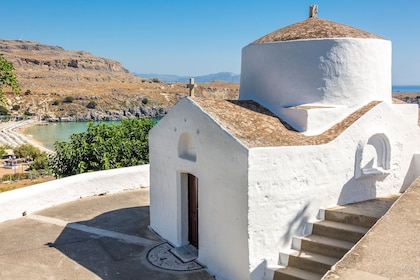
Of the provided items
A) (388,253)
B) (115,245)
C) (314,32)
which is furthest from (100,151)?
(388,253)

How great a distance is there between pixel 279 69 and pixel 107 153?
30.0ft

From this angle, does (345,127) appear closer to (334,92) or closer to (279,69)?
(334,92)

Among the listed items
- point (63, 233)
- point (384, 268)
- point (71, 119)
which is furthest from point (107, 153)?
point (71, 119)

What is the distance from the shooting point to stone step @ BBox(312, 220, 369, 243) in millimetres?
7062

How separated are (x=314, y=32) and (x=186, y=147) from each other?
13.0 feet

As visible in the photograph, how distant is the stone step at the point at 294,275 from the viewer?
6766 mm

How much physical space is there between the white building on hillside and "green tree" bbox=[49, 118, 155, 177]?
6.42 meters

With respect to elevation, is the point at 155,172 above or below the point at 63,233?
above

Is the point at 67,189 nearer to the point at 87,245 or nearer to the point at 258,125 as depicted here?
the point at 87,245

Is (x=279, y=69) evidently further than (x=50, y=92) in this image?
No

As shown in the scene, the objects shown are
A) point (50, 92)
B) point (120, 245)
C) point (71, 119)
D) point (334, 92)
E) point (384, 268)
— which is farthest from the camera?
point (50, 92)

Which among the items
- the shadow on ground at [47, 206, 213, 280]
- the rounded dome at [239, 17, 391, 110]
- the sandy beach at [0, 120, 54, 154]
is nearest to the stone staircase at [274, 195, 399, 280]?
the shadow on ground at [47, 206, 213, 280]

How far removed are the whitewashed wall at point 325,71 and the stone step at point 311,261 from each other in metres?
3.27

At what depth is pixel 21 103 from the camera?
83812mm
